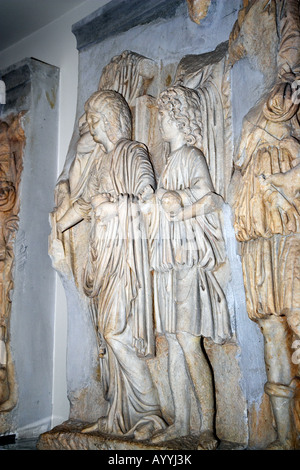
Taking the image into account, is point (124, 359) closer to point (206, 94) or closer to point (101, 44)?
point (206, 94)

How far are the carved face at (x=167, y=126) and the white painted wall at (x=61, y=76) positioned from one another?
5.07 feet

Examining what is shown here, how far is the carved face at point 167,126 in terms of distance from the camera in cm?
374

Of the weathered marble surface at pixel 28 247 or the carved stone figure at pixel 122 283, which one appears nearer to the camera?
the carved stone figure at pixel 122 283

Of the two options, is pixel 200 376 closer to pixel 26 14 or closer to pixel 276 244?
pixel 276 244

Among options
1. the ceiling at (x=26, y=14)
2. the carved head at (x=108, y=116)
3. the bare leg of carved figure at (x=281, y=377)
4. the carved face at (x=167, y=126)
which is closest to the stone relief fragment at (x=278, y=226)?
the bare leg of carved figure at (x=281, y=377)

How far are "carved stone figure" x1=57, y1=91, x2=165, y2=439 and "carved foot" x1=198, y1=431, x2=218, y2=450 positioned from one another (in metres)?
0.37

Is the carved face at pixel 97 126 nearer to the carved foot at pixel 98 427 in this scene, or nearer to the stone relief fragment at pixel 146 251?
the stone relief fragment at pixel 146 251

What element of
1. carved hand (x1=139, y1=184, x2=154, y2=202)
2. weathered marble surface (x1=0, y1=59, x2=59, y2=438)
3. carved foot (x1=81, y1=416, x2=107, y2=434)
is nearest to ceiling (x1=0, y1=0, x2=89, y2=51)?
weathered marble surface (x1=0, y1=59, x2=59, y2=438)

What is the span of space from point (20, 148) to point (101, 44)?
1086mm

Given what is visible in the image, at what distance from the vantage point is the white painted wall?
190 inches

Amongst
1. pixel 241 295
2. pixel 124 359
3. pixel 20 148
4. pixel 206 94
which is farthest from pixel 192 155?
pixel 20 148

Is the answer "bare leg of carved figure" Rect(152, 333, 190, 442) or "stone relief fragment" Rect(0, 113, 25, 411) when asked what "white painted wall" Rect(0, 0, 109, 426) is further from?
"bare leg of carved figure" Rect(152, 333, 190, 442)

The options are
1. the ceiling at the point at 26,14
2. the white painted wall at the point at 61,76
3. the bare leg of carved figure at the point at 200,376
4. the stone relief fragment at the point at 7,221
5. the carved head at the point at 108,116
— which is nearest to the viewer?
the bare leg of carved figure at the point at 200,376

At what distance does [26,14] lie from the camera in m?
5.37
